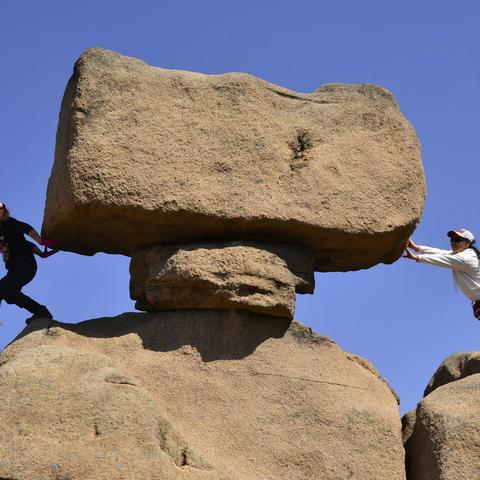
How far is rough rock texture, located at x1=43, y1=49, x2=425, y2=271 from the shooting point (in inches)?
285

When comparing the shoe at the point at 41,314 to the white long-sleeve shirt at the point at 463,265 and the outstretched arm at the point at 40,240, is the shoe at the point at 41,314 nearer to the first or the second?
the outstretched arm at the point at 40,240

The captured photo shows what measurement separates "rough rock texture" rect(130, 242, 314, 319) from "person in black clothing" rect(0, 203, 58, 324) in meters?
0.81

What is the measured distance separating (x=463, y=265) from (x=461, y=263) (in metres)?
0.02

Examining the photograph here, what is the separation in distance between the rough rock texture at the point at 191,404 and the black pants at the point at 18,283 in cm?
35

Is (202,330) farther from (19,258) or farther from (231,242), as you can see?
(19,258)

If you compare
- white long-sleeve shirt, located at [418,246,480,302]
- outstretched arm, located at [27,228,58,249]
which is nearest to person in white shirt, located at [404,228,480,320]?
white long-sleeve shirt, located at [418,246,480,302]

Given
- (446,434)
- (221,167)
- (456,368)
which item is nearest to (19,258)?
(221,167)

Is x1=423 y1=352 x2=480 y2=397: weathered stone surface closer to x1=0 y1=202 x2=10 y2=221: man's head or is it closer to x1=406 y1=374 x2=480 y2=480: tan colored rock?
x1=406 y1=374 x2=480 y2=480: tan colored rock

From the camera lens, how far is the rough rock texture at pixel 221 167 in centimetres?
725

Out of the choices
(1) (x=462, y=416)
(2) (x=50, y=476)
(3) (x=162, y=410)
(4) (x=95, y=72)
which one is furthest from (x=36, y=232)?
(1) (x=462, y=416)

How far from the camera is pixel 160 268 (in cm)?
744

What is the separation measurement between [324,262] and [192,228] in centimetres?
109

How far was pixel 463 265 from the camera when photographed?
815 cm

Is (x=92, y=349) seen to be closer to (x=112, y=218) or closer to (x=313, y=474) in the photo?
(x=112, y=218)
